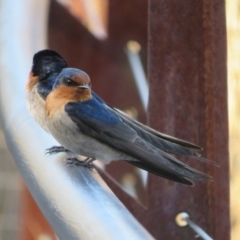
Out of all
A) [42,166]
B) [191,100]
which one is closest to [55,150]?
[42,166]

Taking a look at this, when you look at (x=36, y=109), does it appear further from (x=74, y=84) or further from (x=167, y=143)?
(x=167, y=143)

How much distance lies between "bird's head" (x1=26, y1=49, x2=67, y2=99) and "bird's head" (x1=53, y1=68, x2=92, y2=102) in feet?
0.15

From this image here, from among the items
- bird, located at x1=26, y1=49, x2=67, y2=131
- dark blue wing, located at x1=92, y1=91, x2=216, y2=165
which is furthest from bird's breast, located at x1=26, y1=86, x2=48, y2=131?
dark blue wing, located at x1=92, y1=91, x2=216, y2=165

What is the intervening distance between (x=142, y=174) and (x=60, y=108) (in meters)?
0.59

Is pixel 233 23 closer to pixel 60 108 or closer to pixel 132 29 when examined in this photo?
pixel 132 29

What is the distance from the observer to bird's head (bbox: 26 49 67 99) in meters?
0.91

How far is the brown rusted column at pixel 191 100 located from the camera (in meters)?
0.99

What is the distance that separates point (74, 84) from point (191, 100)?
9.1 inches

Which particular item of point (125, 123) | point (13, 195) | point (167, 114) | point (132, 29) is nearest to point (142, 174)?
point (132, 29)

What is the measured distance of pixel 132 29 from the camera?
4.60 ft

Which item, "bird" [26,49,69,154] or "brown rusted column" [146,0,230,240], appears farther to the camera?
"brown rusted column" [146,0,230,240]

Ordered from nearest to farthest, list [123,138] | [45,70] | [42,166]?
1. [42,166]
2. [123,138]
3. [45,70]

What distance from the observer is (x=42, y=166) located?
749 millimetres

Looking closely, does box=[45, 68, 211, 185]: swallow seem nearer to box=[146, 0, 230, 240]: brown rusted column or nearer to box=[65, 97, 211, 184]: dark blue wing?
box=[65, 97, 211, 184]: dark blue wing
